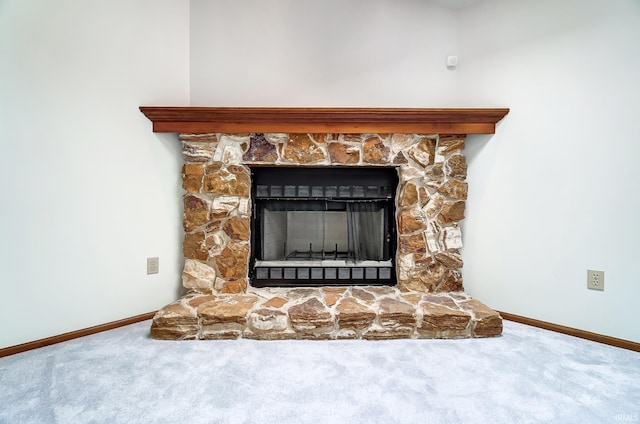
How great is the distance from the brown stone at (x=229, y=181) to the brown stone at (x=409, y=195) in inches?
47.9

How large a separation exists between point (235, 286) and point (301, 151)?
45.3 inches

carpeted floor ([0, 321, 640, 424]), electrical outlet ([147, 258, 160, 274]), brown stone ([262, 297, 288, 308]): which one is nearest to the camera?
carpeted floor ([0, 321, 640, 424])

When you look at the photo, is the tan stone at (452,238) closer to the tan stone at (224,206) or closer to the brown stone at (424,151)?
the brown stone at (424,151)

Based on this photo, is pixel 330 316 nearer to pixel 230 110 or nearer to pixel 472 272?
pixel 472 272

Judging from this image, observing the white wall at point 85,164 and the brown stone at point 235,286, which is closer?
the white wall at point 85,164

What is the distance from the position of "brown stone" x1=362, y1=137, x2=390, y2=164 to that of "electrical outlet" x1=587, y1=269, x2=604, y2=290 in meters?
1.49

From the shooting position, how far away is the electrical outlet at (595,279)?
1766 millimetres

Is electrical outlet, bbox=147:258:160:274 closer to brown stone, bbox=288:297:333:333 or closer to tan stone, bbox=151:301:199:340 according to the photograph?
tan stone, bbox=151:301:199:340

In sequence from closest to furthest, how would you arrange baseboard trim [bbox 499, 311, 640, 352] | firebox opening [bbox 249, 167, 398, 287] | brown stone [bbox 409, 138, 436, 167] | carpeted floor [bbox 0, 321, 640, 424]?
carpeted floor [bbox 0, 321, 640, 424], baseboard trim [bbox 499, 311, 640, 352], brown stone [bbox 409, 138, 436, 167], firebox opening [bbox 249, 167, 398, 287]

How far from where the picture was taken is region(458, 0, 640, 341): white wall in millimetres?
1698

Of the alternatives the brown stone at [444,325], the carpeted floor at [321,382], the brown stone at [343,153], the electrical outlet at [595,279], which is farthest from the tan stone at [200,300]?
the electrical outlet at [595,279]

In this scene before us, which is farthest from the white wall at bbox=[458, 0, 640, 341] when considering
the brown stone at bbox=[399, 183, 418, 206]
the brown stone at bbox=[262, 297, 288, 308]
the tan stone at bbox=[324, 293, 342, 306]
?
the brown stone at bbox=[262, 297, 288, 308]

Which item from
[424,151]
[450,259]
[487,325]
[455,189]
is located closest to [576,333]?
[487,325]

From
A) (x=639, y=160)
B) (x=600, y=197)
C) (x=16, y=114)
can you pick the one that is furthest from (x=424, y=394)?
(x=16, y=114)
